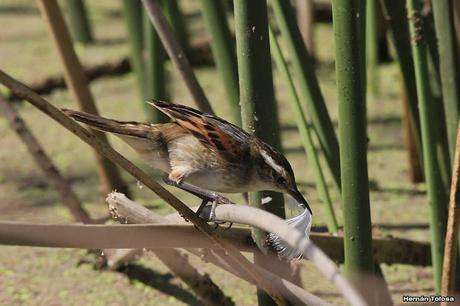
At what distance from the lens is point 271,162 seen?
7.95 feet

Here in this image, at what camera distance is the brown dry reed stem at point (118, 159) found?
168 cm

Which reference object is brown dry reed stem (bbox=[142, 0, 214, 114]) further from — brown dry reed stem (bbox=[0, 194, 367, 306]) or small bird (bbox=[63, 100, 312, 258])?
brown dry reed stem (bbox=[0, 194, 367, 306])

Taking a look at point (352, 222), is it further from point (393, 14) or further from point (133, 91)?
point (133, 91)

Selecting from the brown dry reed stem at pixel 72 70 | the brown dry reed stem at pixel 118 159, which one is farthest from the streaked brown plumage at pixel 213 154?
the brown dry reed stem at pixel 72 70

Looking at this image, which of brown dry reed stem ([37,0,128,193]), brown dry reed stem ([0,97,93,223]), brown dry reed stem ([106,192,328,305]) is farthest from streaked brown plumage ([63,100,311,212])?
brown dry reed stem ([37,0,128,193])

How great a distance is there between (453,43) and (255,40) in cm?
69

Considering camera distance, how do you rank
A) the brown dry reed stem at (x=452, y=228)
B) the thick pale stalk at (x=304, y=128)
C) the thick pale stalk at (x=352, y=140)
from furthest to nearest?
the thick pale stalk at (x=304, y=128) → the brown dry reed stem at (x=452, y=228) → the thick pale stalk at (x=352, y=140)

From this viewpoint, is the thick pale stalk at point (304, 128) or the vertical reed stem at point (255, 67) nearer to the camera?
the vertical reed stem at point (255, 67)

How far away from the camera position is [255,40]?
231 cm

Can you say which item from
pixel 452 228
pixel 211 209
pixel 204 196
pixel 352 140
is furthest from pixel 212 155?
pixel 452 228

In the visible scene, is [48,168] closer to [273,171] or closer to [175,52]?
[175,52]

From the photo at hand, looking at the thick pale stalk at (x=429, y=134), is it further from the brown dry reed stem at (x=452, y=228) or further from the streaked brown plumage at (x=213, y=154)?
the streaked brown plumage at (x=213, y=154)

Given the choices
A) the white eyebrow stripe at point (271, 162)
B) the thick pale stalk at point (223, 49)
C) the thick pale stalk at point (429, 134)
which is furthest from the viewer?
the thick pale stalk at point (223, 49)

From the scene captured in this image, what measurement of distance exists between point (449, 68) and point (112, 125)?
1006mm
